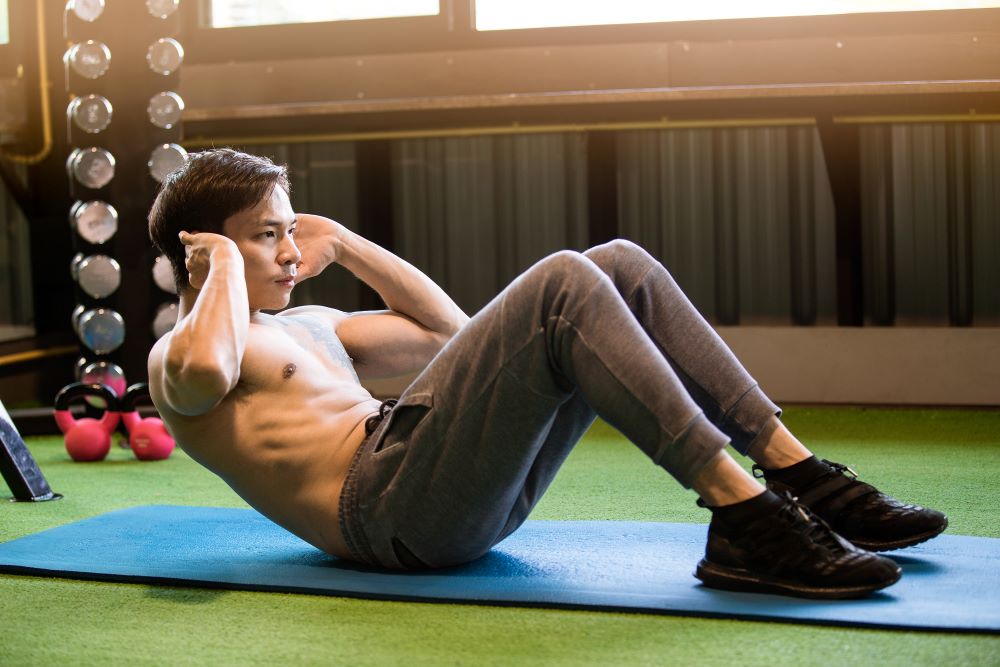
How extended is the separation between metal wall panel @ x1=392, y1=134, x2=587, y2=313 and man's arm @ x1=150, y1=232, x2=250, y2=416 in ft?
8.20

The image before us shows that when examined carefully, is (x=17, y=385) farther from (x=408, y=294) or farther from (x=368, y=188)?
(x=408, y=294)

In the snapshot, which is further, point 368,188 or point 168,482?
point 368,188

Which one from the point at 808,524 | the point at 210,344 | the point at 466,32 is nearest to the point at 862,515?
the point at 808,524

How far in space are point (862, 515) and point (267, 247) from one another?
940mm

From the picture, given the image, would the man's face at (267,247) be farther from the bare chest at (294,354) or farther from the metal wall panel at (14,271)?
the metal wall panel at (14,271)

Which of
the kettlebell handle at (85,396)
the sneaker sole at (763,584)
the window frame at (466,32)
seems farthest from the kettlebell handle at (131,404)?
the sneaker sole at (763,584)

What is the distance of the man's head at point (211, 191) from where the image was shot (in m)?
1.72

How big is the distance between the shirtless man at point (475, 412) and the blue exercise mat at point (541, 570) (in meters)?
0.05

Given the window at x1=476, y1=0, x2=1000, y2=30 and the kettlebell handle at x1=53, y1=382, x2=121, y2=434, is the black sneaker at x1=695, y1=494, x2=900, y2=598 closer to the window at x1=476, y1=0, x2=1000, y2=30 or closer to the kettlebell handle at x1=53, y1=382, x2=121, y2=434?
the kettlebell handle at x1=53, y1=382, x2=121, y2=434

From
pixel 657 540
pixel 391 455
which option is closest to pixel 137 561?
pixel 391 455

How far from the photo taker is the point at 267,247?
175 centimetres

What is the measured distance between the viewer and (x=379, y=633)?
4.85 feet

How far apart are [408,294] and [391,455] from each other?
44cm

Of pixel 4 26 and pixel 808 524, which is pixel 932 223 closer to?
pixel 808 524
